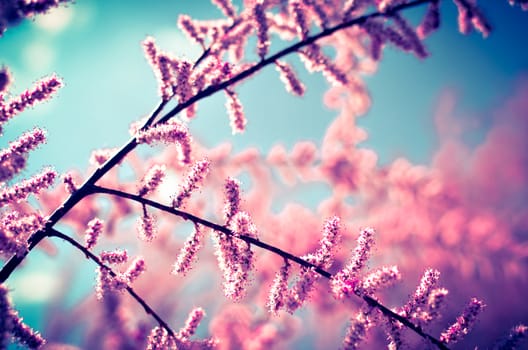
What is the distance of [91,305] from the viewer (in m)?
4.73

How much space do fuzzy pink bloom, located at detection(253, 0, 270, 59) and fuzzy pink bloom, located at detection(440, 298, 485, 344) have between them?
55.4 inches

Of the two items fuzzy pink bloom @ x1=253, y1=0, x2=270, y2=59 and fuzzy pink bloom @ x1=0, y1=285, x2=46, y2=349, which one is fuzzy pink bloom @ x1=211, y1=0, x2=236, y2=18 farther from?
fuzzy pink bloom @ x1=0, y1=285, x2=46, y2=349

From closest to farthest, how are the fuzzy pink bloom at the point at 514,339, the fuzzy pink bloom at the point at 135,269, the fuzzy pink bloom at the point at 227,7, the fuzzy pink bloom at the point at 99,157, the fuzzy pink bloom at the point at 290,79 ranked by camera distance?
the fuzzy pink bloom at the point at 514,339, the fuzzy pink bloom at the point at 135,269, the fuzzy pink bloom at the point at 99,157, the fuzzy pink bloom at the point at 290,79, the fuzzy pink bloom at the point at 227,7

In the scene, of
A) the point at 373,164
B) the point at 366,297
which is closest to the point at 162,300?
the point at 373,164

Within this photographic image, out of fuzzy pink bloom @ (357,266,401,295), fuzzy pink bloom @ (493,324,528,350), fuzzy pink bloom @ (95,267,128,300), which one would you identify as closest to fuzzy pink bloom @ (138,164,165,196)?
fuzzy pink bloom @ (95,267,128,300)

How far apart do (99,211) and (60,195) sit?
368mm

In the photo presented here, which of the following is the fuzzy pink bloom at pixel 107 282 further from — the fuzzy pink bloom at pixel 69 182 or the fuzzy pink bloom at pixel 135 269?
the fuzzy pink bloom at pixel 69 182

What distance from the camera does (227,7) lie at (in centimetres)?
222

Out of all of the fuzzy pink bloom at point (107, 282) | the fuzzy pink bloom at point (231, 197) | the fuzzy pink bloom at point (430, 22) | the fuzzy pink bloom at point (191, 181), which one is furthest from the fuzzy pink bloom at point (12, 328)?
the fuzzy pink bloom at point (430, 22)

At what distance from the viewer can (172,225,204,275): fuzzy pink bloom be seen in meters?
1.68

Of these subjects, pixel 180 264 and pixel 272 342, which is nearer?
pixel 180 264

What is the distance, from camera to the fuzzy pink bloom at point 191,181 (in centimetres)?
163

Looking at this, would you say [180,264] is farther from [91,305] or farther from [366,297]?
[91,305]

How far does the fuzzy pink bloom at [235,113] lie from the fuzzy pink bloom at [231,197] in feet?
1.61
